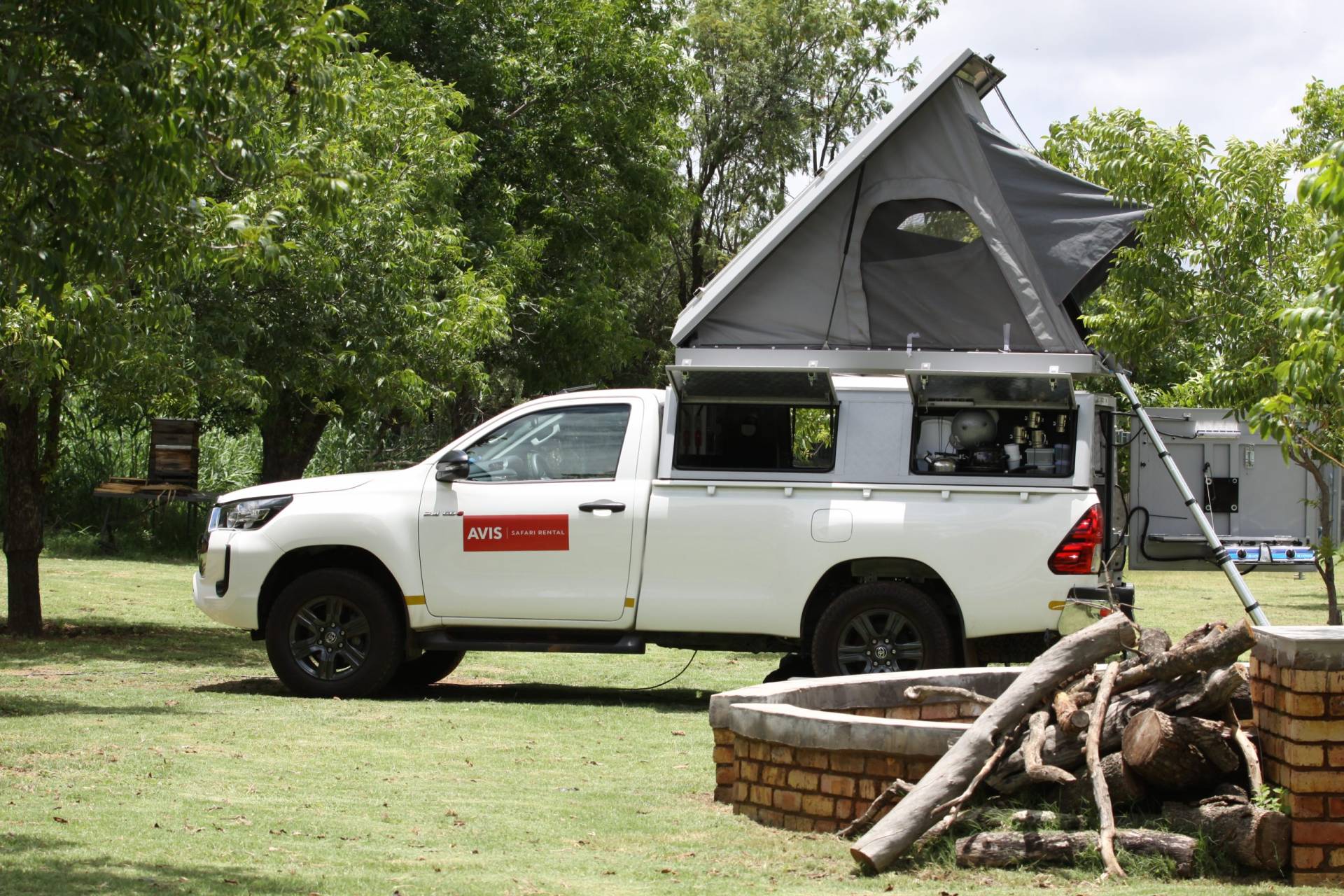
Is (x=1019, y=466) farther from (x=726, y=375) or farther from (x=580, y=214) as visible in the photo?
(x=580, y=214)

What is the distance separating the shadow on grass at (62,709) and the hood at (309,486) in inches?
64.7

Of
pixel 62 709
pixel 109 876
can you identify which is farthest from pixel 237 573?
pixel 109 876

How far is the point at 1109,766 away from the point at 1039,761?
0.27m

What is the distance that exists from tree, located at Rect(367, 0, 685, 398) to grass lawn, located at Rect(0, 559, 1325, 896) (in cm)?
1310

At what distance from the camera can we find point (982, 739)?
619cm

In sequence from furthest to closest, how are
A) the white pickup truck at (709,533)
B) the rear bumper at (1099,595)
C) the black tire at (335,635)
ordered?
the black tire at (335,635) → the white pickup truck at (709,533) → the rear bumper at (1099,595)

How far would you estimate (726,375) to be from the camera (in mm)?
10438

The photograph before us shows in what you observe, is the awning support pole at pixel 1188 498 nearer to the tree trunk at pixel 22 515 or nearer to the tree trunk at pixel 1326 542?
the tree trunk at pixel 1326 542

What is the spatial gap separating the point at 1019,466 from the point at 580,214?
56.4ft

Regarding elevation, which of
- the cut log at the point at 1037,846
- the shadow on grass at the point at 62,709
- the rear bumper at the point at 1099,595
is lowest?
the shadow on grass at the point at 62,709

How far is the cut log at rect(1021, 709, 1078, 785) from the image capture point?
20.2 feet

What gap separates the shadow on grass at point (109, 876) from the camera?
5.23 m

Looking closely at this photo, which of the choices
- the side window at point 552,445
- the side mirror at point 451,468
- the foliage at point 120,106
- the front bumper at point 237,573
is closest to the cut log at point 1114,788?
the foliage at point 120,106

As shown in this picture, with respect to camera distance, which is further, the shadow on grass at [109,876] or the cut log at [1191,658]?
the cut log at [1191,658]
